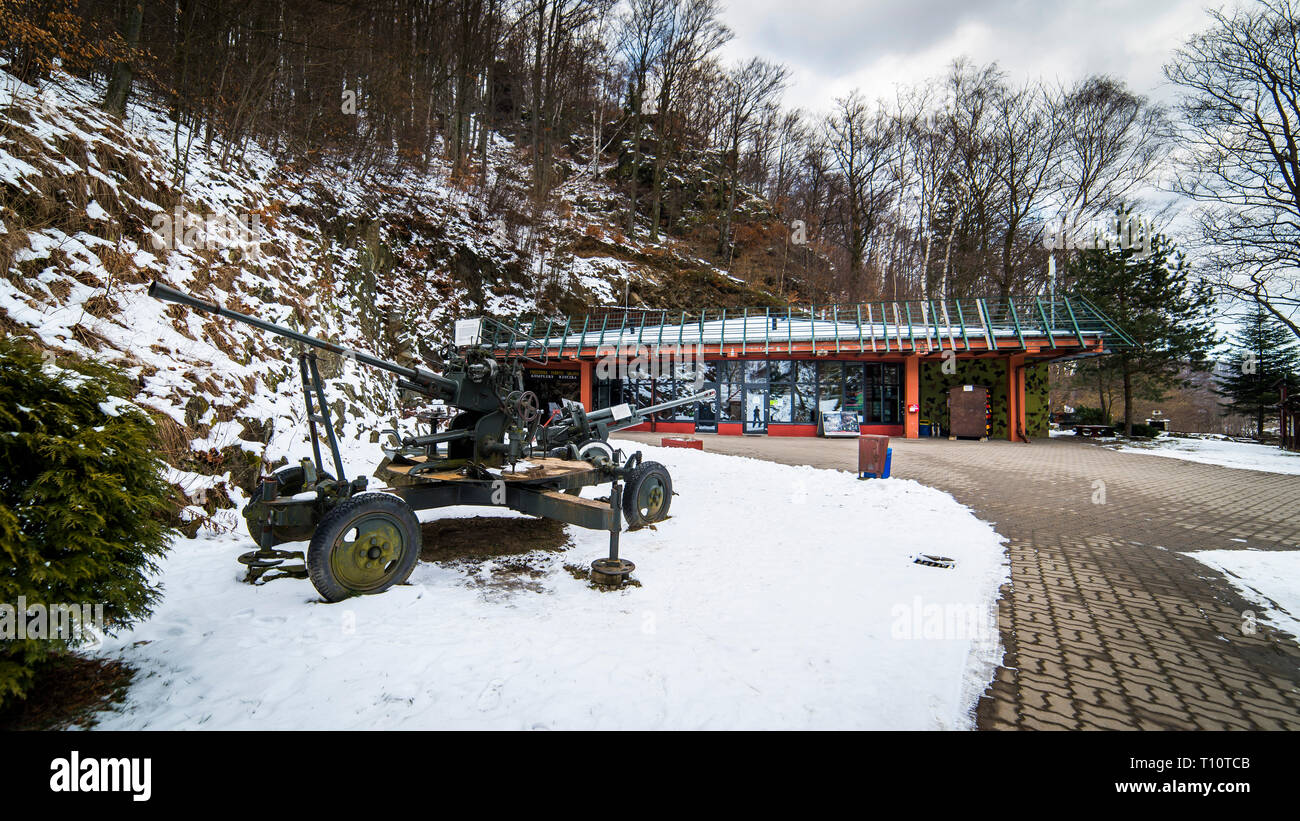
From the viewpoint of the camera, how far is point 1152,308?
24719 mm

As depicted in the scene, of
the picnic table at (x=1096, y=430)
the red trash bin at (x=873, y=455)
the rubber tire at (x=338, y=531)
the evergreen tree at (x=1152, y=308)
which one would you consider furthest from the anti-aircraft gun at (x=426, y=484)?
the evergreen tree at (x=1152, y=308)

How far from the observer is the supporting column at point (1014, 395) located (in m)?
21.0

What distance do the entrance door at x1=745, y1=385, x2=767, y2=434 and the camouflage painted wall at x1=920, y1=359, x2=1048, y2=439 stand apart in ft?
20.9

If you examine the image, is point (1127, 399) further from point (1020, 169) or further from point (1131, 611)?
point (1131, 611)

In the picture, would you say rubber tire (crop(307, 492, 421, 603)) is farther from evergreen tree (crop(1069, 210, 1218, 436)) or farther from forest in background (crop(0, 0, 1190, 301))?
evergreen tree (crop(1069, 210, 1218, 436))

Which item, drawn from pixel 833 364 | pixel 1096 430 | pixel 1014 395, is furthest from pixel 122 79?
pixel 1096 430

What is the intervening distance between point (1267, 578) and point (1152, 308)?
27.1 m

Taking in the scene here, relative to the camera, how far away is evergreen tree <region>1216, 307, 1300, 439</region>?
27.1 m

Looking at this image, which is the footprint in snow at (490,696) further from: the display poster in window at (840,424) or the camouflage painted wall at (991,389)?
the camouflage painted wall at (991,389)

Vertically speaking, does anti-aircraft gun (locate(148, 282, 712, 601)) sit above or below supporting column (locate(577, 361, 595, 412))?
below

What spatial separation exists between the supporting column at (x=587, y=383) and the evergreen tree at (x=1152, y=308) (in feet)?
76.4

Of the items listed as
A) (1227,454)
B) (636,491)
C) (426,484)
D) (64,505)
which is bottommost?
(1227,454)

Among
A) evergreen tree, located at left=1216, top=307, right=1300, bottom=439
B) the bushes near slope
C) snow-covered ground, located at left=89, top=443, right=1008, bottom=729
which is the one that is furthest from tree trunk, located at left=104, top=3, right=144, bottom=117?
evergreen tree, located at left=1216, top=307, right=1300, bottom=439
